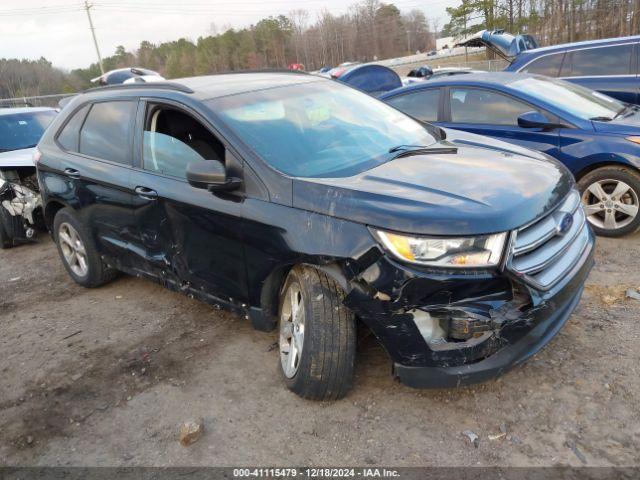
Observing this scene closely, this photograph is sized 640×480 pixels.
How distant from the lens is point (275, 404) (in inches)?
116

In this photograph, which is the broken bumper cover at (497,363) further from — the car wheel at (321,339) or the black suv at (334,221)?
the car wheel at (321,339)

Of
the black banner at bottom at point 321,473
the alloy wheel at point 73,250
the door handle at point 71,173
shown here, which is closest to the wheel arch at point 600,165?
the black banner at bottom at point 321,473

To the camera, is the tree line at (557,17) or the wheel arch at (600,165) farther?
the tree line at (557,17)

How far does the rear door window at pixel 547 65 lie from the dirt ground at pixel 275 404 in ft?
13.9

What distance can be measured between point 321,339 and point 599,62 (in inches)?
254

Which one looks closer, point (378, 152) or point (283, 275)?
point (283, 275)

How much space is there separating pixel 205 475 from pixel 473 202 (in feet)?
5.93

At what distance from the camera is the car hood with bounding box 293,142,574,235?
7.72 feet

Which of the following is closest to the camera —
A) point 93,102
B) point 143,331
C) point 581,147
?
point 143,331

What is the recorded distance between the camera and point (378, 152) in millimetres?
3273

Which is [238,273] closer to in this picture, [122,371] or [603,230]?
[122,371]

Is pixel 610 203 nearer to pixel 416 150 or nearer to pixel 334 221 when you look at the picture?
pixel 416 150

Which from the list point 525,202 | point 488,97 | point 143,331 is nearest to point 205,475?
point 143,331

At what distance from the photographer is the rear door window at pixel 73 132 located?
4.37m
